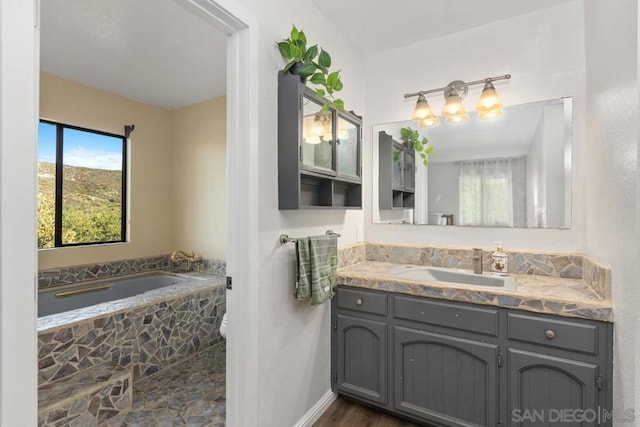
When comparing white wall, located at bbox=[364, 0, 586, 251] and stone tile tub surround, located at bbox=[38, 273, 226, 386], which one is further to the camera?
stone tile tub surround, located at bbox=[38, 273, 226, 386]

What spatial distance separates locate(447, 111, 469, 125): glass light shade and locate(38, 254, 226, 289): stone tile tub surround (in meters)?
2.60

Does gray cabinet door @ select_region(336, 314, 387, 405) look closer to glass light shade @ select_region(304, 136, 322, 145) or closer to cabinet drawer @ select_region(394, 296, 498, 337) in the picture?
cabinet drawer @ select_region(394, 296, 498, 337)

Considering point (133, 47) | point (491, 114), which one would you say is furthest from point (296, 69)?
point (133, 47)

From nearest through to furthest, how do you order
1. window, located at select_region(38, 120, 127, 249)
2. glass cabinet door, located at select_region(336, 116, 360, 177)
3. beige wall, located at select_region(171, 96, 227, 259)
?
glass cabinet door, located at select_region(336, 116, 360, 177) < window, located at select_region(38, 120, 127, 249) < beige wall, located at select_region(171, 96, 227, 259)

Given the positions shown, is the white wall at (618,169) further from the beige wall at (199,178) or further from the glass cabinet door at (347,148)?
the beige wall at (199,178)

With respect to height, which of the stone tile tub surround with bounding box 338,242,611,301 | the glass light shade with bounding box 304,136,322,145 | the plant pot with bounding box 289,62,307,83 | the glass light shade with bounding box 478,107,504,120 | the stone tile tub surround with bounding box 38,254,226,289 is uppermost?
the plant pot with bounding box 289,62,307,83

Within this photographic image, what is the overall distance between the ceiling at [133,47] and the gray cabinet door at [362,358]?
1993 millimetres

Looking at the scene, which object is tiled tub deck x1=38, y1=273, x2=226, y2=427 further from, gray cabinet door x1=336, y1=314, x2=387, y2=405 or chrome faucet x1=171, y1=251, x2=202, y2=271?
gray cabinet door x1=336, y1=314, x2=387, y2=405

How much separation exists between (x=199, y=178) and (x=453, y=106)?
2.77m

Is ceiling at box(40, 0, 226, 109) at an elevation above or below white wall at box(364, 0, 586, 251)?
above

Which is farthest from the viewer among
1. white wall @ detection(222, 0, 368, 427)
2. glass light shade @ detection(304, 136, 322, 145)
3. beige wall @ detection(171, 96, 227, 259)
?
beige wall @ detection(171, 96, 227, 259)

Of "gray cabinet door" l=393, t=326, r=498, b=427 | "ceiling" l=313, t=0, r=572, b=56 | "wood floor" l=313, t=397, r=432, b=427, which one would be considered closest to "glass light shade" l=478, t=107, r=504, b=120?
"ceiling" l=313, t=0, r=572, b=56

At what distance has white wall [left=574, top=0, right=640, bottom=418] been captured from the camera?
41.8 inches

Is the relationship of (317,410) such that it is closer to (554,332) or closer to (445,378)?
(445,378)
